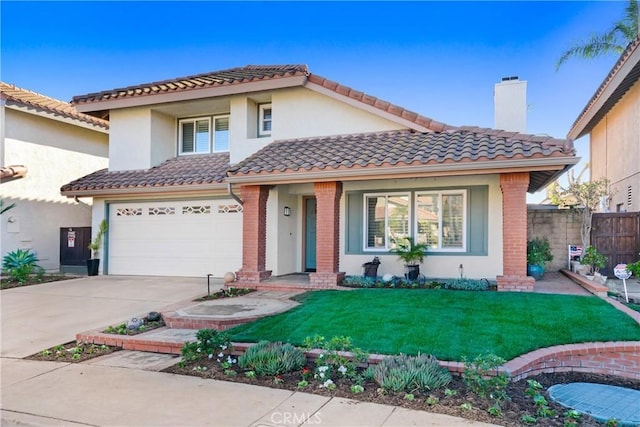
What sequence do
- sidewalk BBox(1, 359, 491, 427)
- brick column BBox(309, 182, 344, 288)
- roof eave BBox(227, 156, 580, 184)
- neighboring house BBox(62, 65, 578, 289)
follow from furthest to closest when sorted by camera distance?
brick column BBox(309, 182, 344, 288) → neighboring house BBox(62, 65, 578, 289) → roof eave BBox(227, 156, 580, 184) → sidewalk BBox(1, 359, 491, 427)

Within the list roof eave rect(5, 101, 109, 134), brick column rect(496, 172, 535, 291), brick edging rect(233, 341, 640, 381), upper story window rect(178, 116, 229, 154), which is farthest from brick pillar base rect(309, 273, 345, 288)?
roof eave rect(5, 101, 109, 134)

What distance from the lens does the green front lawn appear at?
19.6 feet

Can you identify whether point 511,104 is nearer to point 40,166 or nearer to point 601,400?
point 601,400

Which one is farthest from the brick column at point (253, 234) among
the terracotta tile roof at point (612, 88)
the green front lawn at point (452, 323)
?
the terracotta tile roof at point (612, 88)

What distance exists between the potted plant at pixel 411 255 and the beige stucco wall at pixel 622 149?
7.25 metres

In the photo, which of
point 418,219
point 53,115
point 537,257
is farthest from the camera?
point 53,115

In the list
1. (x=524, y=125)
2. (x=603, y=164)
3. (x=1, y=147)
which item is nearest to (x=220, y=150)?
(x=1, y=147)

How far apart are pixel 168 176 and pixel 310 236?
4.95m

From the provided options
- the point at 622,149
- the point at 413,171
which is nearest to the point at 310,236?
the point at 413,171

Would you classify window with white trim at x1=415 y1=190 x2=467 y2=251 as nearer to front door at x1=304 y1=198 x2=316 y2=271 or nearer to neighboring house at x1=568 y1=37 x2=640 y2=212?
front door at x1=304 y1=198 x2=316 y2=271

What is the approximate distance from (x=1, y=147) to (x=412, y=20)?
14398mm

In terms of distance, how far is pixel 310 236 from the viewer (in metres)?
14.1

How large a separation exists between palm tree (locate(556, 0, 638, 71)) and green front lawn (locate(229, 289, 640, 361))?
50.8ft

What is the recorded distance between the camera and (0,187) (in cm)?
1490
